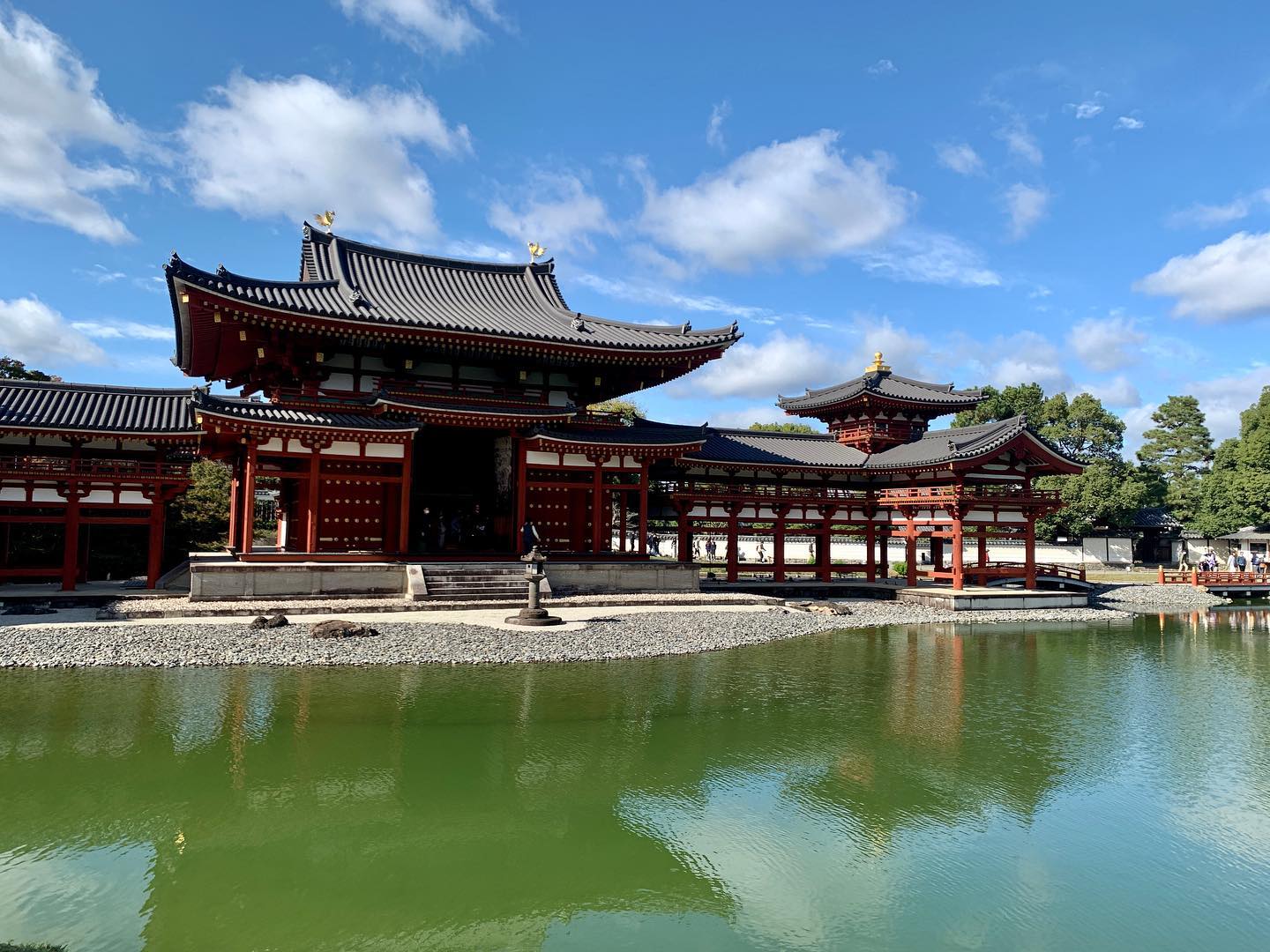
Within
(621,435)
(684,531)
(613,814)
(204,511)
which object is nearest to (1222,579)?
(684,531)

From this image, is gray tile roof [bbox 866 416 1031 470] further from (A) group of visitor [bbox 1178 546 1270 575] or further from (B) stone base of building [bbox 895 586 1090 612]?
(A) group of visitor [bbox 1178 546 1270 575]

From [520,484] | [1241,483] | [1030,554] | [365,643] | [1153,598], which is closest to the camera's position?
[365,643]

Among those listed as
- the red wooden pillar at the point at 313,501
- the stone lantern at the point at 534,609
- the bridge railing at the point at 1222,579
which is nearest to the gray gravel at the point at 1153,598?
the bridge railing at the point at 1222,579

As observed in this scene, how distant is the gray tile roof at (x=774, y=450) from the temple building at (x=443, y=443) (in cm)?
12

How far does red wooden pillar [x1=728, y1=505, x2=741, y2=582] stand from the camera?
26.1m

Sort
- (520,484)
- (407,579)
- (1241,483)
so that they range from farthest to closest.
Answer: (1241,483) < (520,484) < (407,579)

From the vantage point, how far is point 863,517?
28.0 m

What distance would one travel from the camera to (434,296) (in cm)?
2412

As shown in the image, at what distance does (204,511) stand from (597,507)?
15813 millimetres

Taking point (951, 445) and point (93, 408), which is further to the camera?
point (951, 445)

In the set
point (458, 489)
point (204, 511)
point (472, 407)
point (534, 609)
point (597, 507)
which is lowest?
point (534, 609)

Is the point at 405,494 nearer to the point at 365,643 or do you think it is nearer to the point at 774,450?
the point at 365,643

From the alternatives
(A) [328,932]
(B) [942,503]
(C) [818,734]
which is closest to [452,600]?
(C) [818,734]

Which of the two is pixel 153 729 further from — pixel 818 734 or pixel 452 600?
pixel 452 600
